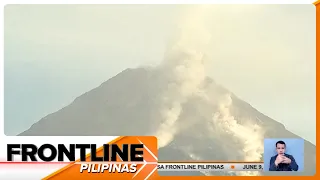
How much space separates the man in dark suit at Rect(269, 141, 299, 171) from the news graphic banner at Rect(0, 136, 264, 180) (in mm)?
78

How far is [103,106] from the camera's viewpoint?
291 centimetres

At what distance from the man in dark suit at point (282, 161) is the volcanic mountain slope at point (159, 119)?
0.23ft

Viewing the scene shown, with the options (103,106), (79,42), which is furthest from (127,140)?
(79,42)

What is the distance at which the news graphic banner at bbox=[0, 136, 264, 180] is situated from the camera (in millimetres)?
2926

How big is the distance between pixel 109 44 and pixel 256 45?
893 mm
